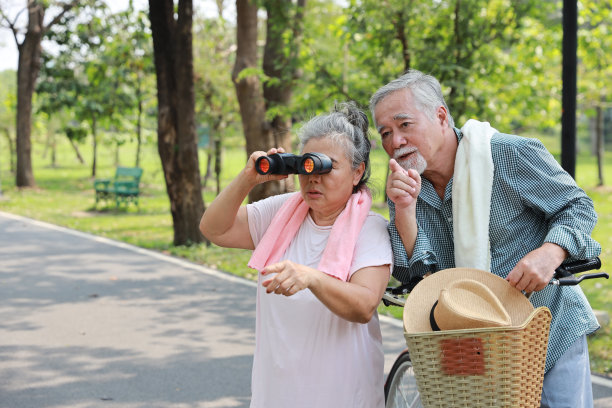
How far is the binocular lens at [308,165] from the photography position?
2521 mm

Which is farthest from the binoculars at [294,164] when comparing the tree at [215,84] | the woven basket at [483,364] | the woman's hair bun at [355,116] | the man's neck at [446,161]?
the tree at [215,84]

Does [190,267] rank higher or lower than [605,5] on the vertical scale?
lower

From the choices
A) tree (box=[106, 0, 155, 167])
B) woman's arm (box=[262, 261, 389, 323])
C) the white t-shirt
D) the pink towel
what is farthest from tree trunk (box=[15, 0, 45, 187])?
woman's arm (box=[262, 261, 389, 323])

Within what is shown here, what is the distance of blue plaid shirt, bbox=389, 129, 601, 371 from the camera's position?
270cm

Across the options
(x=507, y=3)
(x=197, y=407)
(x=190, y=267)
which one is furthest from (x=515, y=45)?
(x=197, y=407)

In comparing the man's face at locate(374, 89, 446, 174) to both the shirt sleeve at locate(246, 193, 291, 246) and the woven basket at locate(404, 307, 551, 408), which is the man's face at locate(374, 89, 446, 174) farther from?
the woven basket at locate(404, 307, 551, 408)

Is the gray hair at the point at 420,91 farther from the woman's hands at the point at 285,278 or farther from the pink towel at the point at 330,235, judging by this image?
the woman's hands at the point at 285,278

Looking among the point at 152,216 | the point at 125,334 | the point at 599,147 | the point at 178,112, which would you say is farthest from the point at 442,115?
the point at 599,147

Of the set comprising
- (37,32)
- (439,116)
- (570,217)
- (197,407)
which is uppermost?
(37,32)

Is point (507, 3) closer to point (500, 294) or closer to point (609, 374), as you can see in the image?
point (609, 374)

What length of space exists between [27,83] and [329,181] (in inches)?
983

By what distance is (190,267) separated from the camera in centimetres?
1055

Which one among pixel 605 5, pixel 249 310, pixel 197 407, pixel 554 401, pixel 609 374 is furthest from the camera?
pixel 605 5

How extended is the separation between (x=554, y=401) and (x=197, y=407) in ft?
10.1
